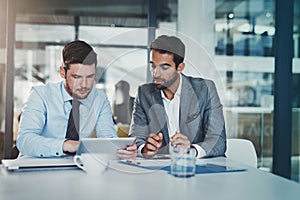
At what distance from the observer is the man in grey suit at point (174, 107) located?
1.93 m

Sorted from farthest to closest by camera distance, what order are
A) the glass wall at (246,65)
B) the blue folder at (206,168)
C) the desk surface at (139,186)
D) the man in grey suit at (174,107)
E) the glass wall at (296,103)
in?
the glass wall at (246,65)
the glass wall at (296,103)
the man in grey suit at (174,107)
the blue folder at (206,168)
the desk surface at (139,186)

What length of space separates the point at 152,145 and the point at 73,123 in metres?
0.47

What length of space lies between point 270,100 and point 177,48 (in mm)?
1735

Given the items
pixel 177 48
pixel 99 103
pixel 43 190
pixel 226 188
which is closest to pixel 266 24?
pixel 177 48

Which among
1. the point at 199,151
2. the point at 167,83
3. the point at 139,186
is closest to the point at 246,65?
the point at 167,83

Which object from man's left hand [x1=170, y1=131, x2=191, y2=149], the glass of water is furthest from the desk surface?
man's left hand [x1=170, y1=131, x2=191, y2=149]

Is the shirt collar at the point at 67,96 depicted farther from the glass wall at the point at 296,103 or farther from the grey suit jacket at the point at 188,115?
the glass wall at the point at 296,103

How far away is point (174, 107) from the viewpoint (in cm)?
194

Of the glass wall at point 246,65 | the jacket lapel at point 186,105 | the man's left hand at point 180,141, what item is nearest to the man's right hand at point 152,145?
the man's left hand at point 180,141

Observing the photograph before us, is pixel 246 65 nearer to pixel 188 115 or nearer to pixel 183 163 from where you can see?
pixel 188 115

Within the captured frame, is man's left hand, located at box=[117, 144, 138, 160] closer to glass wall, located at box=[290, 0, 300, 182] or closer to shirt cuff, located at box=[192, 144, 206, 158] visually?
shirt cuff, located at box=[192, 144, 206, 158]

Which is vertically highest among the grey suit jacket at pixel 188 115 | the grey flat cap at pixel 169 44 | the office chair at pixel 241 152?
the grey flat cap at pixel 169 44

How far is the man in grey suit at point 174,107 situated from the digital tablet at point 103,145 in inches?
11.2

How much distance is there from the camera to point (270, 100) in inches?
139
